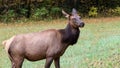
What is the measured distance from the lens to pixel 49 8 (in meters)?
30.3

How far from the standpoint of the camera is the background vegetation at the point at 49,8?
28.9 m

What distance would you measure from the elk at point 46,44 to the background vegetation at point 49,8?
18914 millimetres

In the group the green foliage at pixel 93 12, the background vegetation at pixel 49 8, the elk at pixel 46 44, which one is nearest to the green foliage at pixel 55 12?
the background vegetation at pixel 49 8

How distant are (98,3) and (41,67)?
21450mm

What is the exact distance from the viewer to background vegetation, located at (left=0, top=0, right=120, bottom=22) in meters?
28.9

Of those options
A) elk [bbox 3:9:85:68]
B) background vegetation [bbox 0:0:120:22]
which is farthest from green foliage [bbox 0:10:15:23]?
elk [bbox 3:9:85:68]

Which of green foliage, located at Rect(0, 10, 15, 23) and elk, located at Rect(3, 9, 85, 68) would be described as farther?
green foliage, located at Rect(0, 10, 15, 23)

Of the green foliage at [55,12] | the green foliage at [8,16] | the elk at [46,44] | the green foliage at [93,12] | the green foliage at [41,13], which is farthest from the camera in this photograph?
the green foliage at [93,12]

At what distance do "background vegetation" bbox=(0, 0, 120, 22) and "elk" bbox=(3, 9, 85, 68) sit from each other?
18.9m

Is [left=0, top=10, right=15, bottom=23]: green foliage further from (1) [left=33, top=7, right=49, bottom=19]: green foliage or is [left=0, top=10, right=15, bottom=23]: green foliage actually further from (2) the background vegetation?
(1) [left=33, top=7, right=49, bottom=19]: green foliage

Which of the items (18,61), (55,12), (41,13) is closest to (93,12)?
(55,12)

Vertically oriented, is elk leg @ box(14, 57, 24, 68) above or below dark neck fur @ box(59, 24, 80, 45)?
below

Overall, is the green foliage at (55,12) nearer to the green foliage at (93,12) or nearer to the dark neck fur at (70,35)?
the green foliage at (93,12)

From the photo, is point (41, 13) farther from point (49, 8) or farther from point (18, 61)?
point (18, 61)
